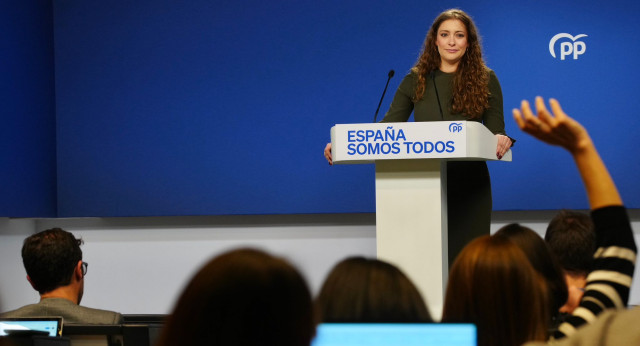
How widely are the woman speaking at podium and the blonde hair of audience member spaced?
5.93ft

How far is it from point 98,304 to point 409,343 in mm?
4695

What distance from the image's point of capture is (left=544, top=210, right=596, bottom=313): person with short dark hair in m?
2.66

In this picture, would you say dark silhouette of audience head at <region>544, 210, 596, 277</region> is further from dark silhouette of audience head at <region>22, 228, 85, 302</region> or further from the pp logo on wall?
the pp logo on wall

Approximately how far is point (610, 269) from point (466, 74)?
2225 millimetres

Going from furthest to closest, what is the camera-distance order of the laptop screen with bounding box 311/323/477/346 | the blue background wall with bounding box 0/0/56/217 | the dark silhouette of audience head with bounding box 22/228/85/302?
the blue background wall with bounding box 0/0/56/217, the dark silhouette of audience head with bounding box 22/228/85/302, the laptop screen with bounding box 311/323/477/346

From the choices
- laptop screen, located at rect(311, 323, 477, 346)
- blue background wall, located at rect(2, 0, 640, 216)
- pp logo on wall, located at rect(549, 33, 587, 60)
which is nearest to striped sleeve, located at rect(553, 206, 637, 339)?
laptop screen, located at rect(311, 323, 477, 346)

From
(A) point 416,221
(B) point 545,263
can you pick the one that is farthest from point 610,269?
(A) point 416,221

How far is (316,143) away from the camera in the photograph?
17.1ft

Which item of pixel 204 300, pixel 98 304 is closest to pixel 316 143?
pixel 98 304

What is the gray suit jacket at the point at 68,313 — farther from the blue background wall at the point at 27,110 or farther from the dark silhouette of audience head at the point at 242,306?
the blue background wall at the point at 27,110

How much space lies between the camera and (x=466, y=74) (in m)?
3.60

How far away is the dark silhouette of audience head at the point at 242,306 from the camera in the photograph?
98cm

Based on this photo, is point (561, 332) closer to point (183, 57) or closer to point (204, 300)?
point (204, 300)

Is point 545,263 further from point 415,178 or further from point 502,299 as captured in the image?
point 415,178
